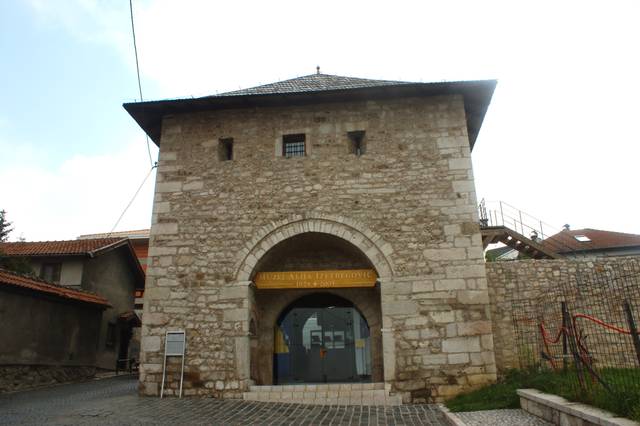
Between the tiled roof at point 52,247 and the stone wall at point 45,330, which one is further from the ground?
the tiled roof at point 52,247

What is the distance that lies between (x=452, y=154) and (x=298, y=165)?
2.96 meters

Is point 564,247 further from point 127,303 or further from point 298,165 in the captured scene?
point 127,303

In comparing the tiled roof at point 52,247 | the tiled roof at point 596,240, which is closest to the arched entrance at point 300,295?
the tiled roof at point 52,247

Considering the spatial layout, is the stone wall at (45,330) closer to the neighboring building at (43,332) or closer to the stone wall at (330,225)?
the neighboring building at (43,332)

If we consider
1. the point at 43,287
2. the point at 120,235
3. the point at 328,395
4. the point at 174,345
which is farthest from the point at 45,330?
the point at 120,235

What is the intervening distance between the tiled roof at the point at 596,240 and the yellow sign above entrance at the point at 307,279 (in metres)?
15.2

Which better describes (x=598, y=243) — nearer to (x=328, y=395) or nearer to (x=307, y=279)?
(x=307, y=279)

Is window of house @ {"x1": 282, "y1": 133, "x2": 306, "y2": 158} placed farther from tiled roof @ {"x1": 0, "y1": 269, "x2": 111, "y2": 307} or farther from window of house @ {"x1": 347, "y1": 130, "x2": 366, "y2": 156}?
tiled roof @ {"x1": 0, "y1": 269, "x2": 111, "y2": 307}

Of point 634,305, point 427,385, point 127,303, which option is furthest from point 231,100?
point 127,303

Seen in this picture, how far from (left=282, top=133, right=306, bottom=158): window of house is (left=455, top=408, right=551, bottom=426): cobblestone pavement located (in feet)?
18.5

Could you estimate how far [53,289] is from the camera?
12.3 meters

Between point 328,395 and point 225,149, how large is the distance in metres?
5.19

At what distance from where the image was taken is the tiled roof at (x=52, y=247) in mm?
15570

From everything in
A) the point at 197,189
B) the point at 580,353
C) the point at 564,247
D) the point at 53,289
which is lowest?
the point at 580,353
